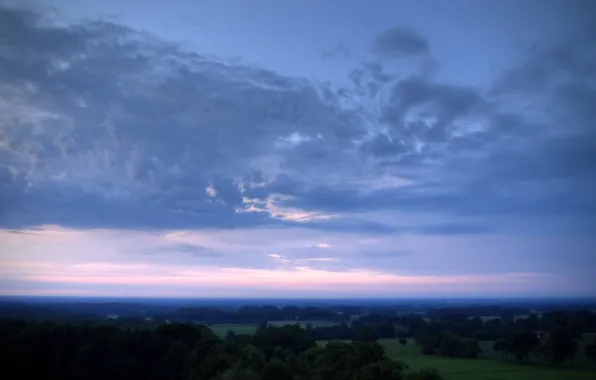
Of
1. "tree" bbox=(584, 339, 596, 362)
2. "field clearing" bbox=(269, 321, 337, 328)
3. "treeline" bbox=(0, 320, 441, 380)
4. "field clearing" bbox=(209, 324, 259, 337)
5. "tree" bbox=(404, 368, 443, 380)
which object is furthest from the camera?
"field clearing" bbox=(269, 321, 337, 328)

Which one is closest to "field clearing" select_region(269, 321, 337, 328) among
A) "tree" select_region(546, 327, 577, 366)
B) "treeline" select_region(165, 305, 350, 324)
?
"treeline" select_region(165, 305, 350, 324)

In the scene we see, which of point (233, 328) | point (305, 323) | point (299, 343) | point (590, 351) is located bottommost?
point (299, 343)

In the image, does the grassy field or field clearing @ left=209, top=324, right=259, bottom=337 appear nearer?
→ field clearing @ left=209, top=324, right=259, bottom=337

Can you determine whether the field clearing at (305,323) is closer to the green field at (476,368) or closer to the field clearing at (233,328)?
the field clearing at (233,328)

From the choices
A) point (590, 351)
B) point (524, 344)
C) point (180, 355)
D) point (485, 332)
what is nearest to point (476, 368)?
point (524, 344)

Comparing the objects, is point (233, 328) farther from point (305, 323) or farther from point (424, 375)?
point (424, 375)

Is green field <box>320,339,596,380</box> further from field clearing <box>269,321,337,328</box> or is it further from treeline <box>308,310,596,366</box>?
field clearing <box>269,321,337,328</box>
